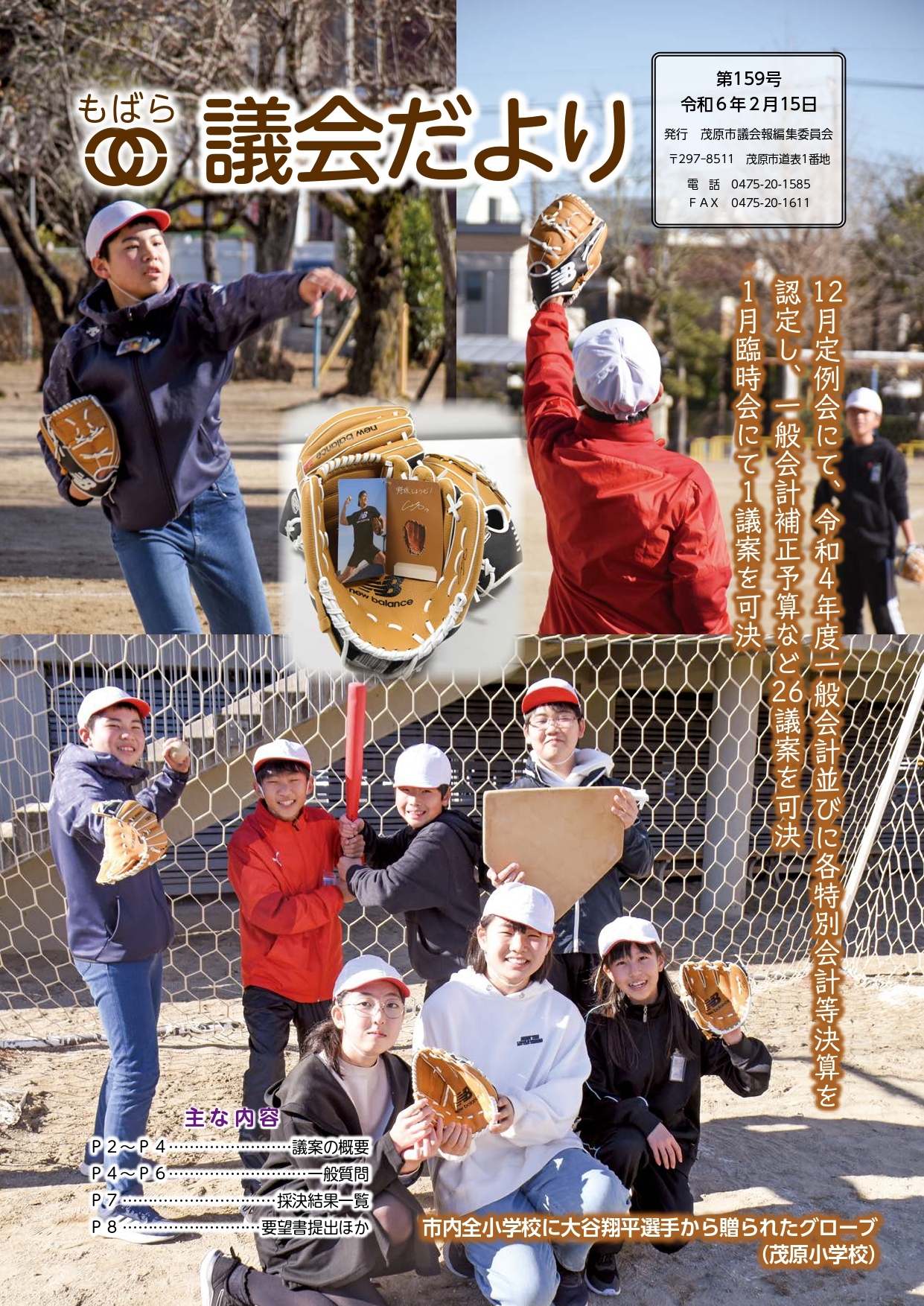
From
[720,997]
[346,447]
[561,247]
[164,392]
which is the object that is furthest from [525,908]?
[561,247]

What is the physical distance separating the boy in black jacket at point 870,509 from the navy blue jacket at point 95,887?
2320mm

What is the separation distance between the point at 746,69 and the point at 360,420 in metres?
1.23

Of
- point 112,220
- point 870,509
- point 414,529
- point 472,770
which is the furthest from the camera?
point 472,770

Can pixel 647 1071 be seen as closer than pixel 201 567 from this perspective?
Yes

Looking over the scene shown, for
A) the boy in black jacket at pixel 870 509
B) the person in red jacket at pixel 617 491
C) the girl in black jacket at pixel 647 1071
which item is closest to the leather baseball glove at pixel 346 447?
the person in red jacket at pixel 617 491

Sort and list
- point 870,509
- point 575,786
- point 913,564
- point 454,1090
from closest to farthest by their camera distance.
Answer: point 454,1090, point 575,786, point 913,564, point 870,509

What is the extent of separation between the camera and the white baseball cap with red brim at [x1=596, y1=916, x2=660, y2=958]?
246cm

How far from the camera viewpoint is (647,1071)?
2.50 metres

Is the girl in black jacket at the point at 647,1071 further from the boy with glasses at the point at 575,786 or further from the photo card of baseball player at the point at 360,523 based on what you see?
the photo card of baseball player at the point at 360,523

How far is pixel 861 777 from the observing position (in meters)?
5.39

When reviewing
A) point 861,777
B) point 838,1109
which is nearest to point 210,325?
point 838,1109

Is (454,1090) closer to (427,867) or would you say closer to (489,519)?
(427,867)

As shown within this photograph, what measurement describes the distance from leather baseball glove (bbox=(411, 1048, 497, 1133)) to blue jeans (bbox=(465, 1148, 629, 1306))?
0.77 feet

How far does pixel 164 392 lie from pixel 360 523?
0.55 metres
